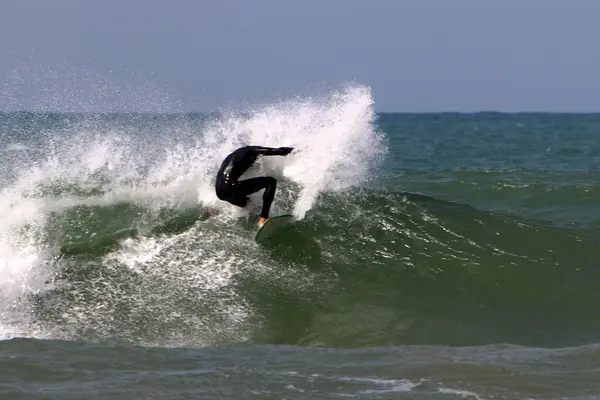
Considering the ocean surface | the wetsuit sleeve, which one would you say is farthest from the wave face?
the wetsuit sleeve

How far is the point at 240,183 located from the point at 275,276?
1.25 meters

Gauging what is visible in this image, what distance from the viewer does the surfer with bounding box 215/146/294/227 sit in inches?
357

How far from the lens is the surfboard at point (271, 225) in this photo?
9.14 m

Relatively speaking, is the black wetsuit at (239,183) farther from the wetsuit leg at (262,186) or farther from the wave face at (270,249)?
the wave face at (270,249)

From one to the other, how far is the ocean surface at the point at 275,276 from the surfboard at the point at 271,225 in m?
0.11

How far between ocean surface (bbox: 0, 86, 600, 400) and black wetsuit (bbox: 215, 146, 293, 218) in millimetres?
424

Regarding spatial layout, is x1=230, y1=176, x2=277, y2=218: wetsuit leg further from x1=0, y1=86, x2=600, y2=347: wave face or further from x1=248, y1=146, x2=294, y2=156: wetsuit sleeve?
x1=0, y1=86, x2=600, y2=347: wave face

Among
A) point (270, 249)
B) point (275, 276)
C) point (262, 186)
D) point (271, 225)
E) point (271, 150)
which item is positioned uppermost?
point (271, 150)

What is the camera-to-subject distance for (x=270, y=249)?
9078 millimetres

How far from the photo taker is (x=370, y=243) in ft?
31.3

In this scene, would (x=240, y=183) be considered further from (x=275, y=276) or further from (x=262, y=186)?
(x=275, y=276)

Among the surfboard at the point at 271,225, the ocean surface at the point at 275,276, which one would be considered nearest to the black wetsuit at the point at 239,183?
the surfboard at the point at 271,225

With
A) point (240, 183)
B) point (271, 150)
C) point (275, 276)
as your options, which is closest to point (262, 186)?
point (240, 183)

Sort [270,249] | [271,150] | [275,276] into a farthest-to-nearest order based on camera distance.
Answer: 1. [271,150]
2. [270,249]
3. [275,276]
